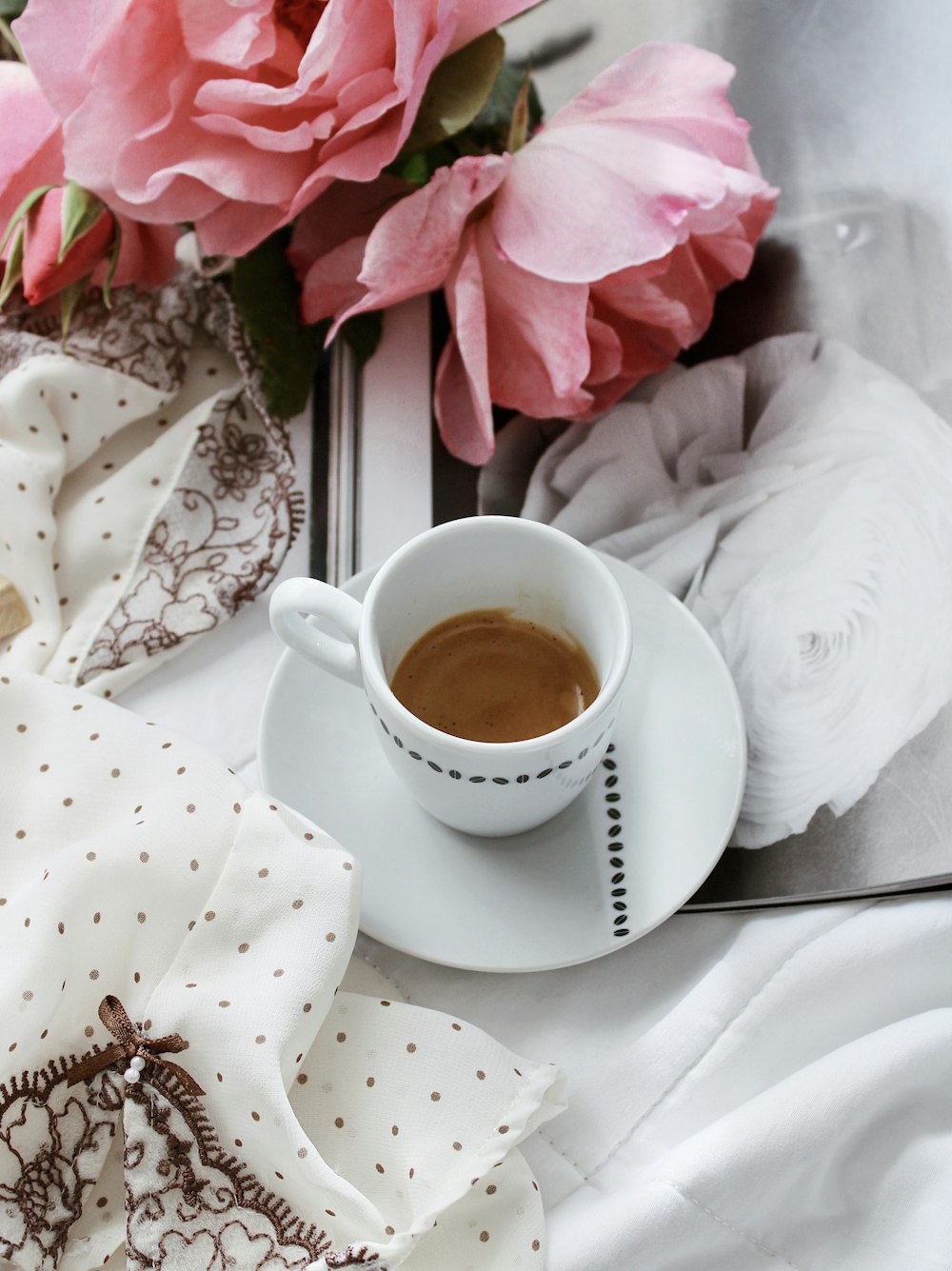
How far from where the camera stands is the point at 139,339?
2.28 ft

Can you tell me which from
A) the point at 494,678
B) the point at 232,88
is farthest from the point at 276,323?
the point at 494,678

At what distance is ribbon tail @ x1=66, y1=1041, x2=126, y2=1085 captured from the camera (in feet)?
1.62

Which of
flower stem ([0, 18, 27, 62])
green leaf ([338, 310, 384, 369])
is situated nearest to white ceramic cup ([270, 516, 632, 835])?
green leaf ([338, 310, 384, 369])

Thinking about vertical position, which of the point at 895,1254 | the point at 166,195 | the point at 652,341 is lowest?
the point at 895,1254

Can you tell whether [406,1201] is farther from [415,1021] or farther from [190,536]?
[190,536]

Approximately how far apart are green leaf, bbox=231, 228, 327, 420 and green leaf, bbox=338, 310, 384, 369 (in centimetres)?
3

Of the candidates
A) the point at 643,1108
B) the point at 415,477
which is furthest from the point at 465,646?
the point at 643,1108

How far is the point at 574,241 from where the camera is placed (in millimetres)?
576

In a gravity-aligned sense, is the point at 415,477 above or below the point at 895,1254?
above

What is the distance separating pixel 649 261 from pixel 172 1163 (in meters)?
0.49

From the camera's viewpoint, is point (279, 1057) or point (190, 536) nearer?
point (279, 1057)

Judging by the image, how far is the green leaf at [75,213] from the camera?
60 centimetres

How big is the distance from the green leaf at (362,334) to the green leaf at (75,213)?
164 millimetres

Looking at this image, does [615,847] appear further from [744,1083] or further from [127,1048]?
[127,1048]
